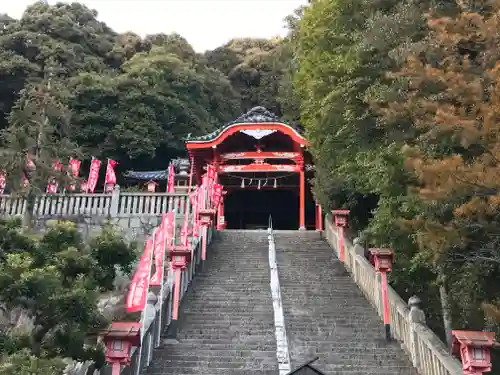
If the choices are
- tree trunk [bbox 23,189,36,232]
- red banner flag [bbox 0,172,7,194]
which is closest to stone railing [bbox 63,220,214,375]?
tree trunk [bbox 23,189,36,232]

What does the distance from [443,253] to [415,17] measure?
3.84m

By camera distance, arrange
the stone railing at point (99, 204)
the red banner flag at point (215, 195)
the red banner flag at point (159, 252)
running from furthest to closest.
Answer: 1. the red banner flag at point (215, 195)
2. the stone railing at point (99, 204)
3. the red banner flag at point (159, 252)

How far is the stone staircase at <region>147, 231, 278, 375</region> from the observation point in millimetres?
7696

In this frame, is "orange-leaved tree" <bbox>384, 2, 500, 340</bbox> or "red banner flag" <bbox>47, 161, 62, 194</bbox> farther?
"red banner flag" <bbox>47, 161, 62, 194</bbox>

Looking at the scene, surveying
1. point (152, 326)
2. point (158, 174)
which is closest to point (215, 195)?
point (152, 326)

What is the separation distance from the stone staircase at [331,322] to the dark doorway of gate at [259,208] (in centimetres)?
989

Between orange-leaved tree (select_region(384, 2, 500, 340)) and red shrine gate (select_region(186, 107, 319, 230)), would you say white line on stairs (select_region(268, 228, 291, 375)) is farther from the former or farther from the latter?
red shrine gate (select_region(186, 107, 319, 230))

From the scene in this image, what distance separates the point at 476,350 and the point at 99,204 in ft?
40.2

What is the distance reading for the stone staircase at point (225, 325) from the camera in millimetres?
A: 7696

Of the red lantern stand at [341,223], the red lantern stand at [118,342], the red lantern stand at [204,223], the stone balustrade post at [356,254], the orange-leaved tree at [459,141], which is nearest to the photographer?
the orange-leaved tree at [459,141]

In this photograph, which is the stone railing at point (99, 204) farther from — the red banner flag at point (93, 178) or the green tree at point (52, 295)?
the green tree at point (52, 295)

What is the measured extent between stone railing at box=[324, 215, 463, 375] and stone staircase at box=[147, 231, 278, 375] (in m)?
1.99

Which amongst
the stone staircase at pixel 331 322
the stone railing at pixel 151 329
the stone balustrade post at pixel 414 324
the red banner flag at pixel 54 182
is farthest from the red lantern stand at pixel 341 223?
the red banner flag at pixel 54 182

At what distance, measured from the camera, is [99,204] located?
50.7 ft
